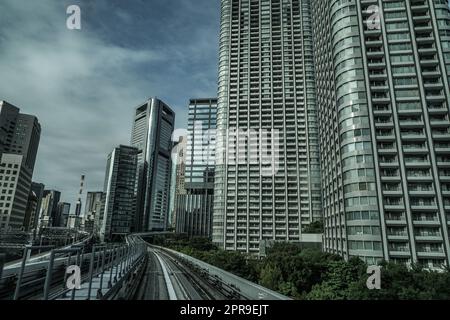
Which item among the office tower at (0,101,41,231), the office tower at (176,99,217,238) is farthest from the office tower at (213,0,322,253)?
the office tower at (0,101,41,231)

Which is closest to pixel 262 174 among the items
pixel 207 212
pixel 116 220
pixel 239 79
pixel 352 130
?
pixel 239 79

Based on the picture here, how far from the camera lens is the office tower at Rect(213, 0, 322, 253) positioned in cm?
10956

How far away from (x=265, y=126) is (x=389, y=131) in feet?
217

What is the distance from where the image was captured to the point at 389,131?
185 ft

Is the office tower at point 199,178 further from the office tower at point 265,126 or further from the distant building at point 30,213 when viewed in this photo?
the distant building at point 30,213

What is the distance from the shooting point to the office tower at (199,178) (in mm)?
183125

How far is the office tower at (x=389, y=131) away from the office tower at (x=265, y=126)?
4289 cm

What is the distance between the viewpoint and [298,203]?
110 m

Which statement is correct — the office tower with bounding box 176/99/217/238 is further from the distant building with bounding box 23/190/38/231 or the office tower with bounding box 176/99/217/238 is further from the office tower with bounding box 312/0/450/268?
the office tower with bounding box 312/0/450/268

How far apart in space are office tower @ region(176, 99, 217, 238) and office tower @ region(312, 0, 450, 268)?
12185 centimetres

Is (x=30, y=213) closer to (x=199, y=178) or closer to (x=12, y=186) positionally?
(x=12, y=186)

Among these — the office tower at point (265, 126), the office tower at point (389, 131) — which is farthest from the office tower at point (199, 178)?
the office tower at point (389, 131)
